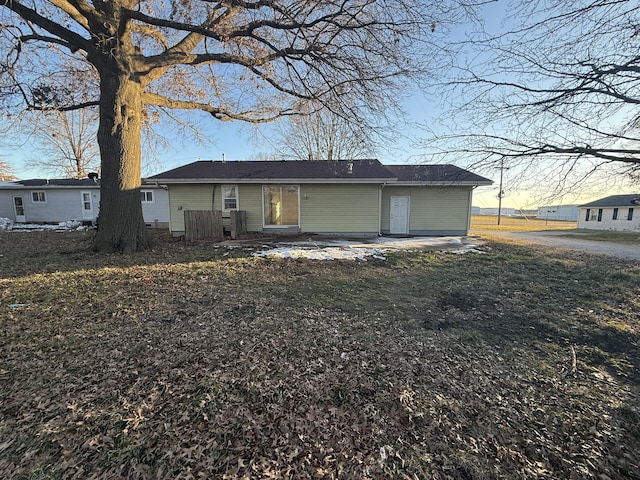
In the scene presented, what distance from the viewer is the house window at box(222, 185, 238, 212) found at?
12.6m

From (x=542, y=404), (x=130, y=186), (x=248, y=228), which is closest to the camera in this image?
(x=542, y=404)

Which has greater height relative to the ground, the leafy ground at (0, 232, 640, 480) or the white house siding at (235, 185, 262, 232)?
the white house siding at (235, 185, 262, 232)

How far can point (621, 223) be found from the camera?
27.8 meters

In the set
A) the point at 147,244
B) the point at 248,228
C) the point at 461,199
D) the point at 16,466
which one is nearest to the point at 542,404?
the point at 16,466

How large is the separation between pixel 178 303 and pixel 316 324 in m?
2.19

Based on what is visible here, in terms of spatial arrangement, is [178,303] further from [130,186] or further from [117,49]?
[117,49]

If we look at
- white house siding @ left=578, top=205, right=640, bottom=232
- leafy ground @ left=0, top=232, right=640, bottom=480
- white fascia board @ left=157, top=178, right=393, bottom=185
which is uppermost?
white fascia board @ left=157, top=178, right=393, bottom=185

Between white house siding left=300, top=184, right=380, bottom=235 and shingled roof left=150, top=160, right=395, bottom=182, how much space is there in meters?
0.56

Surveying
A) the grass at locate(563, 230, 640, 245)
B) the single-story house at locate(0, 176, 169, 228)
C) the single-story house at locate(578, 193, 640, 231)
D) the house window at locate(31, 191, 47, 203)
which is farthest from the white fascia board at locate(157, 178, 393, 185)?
the single-story house at locate(578, 193, 640, 231)

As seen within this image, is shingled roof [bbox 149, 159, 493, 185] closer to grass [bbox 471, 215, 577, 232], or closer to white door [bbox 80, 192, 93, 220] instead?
white door [bbox 80, 192, 93, 220]

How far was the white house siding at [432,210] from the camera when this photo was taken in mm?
13906

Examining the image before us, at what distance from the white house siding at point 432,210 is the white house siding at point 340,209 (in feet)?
5.92

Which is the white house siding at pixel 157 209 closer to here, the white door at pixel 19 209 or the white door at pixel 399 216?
the white door at pixel 19 209

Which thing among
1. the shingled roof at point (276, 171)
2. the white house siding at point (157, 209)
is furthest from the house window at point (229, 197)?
the white house siding at point (157, 209)
